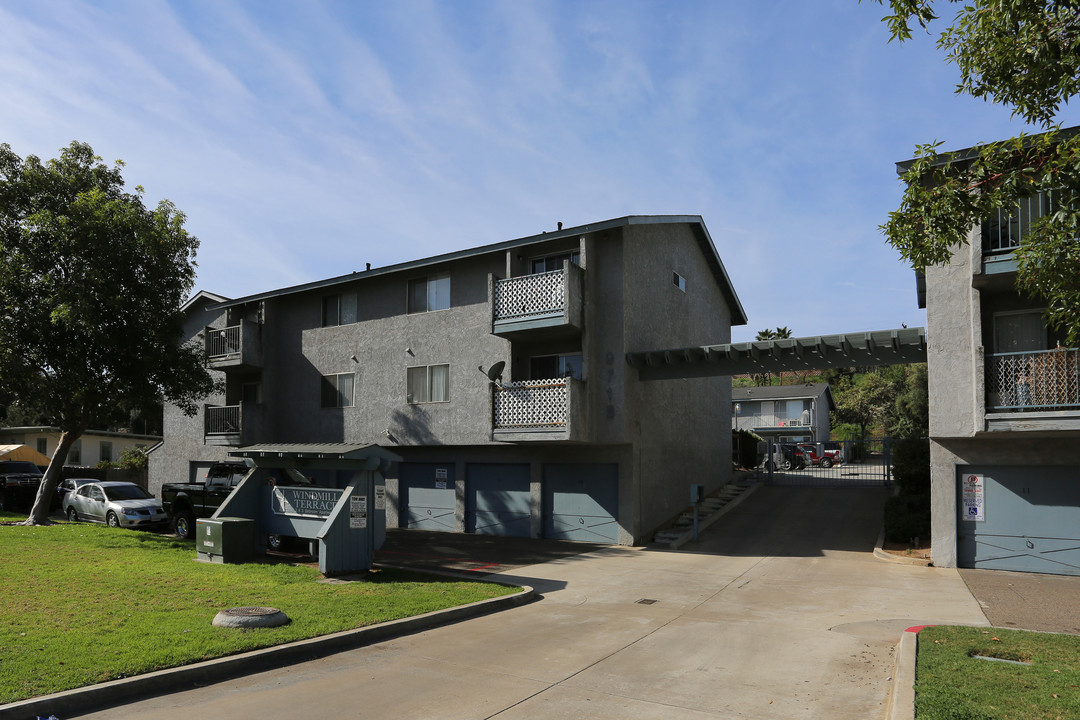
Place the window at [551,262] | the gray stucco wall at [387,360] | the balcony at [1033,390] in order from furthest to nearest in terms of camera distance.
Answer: the gray stucco wall at [387,360] < the window at [551,262] < the balcony at [1033,390]

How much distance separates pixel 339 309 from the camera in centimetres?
2802

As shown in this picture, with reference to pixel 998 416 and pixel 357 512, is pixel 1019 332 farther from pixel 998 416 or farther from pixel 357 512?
pixel 357 512

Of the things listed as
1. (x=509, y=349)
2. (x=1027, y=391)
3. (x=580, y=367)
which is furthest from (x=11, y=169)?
(x=1027, y=391)

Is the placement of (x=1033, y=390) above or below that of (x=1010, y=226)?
below

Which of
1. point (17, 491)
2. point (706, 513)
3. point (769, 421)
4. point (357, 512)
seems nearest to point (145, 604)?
point (357, 512)

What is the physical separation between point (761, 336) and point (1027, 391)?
68.6 meters

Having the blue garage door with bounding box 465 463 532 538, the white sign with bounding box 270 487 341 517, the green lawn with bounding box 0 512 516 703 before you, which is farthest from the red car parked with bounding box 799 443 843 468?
the white sign with bounding box 270 487 341 517

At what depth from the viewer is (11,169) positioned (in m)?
20.7

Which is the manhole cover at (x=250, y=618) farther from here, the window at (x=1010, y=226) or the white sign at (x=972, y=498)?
the window at (x=1010, y=226)

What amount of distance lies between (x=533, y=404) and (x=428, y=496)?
6896mm

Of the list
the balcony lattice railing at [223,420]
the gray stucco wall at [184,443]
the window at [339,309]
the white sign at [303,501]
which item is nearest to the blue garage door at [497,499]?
the window at [339,309]

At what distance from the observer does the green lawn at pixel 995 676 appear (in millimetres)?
6395

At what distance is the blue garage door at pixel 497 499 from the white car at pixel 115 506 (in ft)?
30.9

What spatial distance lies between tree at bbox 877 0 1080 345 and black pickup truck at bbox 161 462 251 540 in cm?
1774
